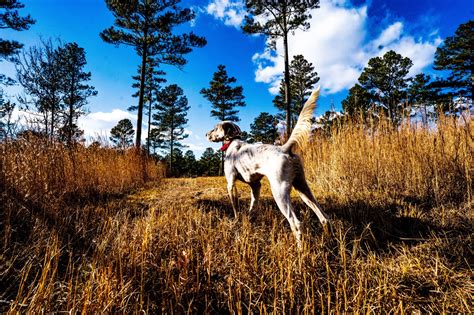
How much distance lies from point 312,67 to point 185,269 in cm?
2515

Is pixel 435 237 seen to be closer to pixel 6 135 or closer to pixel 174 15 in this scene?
pixel 6 135

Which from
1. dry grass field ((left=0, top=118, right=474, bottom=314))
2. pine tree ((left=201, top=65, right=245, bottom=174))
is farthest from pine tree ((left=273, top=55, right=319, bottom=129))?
dry grass field ((left=0, top=118, right=474, bottom=314))

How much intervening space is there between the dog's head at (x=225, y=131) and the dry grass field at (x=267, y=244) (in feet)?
3.91

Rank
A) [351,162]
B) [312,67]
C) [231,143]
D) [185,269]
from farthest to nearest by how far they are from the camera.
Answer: [312,67] → [351,162] → [231,143] → [185,269]

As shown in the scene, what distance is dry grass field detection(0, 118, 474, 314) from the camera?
4.31 feet

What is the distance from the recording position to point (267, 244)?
215 centimetres

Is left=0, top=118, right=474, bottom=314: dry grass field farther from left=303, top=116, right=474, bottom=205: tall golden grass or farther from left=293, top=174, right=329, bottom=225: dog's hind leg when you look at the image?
left=293, top=174, right=329, bottom=225: dog's hind leg

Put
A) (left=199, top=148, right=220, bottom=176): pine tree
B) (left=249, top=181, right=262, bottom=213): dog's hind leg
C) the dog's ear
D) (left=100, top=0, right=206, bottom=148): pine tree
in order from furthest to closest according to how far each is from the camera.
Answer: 1. (left=199, top=148, right=220, bottom=176): pine tree
2. (left=100, top=0, right=206, bottom=148): pine tree
3. the dog's ear
4. (left=249, top=181, right=262, bottom=213): dog's hind leg

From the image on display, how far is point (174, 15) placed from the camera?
11.5 m

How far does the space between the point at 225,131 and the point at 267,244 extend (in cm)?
190

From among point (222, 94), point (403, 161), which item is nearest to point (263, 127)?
point (222, 94)

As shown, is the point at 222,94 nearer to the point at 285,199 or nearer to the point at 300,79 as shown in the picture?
the point at 300,79

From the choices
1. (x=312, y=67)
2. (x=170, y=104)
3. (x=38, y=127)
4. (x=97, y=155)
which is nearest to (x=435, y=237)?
(x=38, y=127)

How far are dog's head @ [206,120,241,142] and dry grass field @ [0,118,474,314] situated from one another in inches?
46.9
